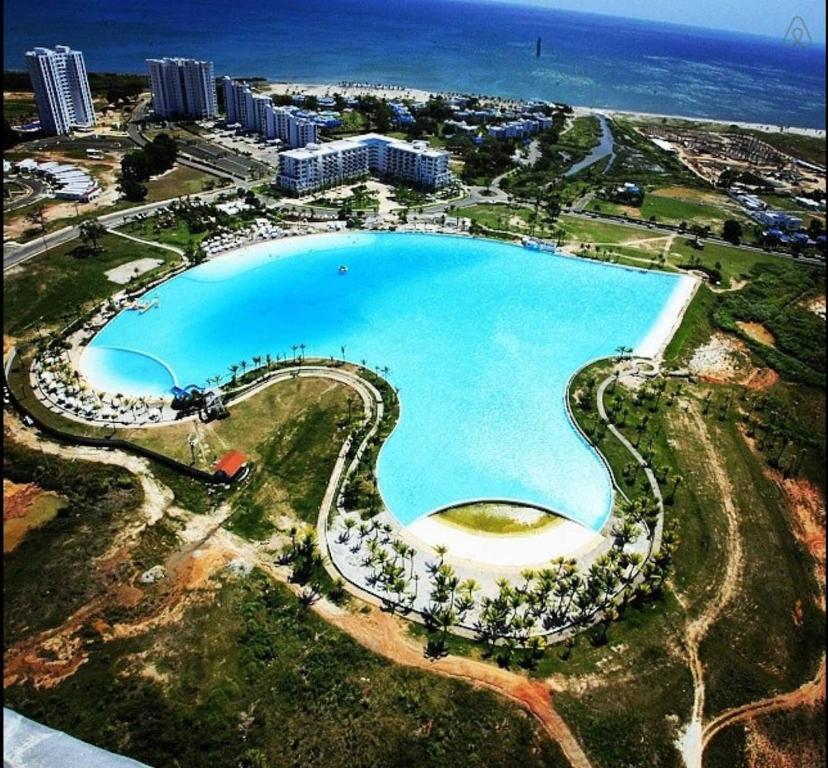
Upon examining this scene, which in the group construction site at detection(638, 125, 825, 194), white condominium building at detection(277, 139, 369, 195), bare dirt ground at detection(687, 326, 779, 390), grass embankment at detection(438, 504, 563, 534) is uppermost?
white condominium building at detection(277, 139, 369, 195)

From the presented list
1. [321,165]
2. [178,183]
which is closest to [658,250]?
[321,165]

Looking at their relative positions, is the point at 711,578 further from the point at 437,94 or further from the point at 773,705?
the point at 437,94

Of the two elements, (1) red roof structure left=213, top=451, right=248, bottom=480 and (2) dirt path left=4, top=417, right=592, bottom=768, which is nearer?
(2) dirt path left=4, top=417, right=592, bottom=768

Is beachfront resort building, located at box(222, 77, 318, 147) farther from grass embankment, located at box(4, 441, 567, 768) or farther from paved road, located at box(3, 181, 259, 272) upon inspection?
grass embankment, located at box(4, 441, 567, 768)

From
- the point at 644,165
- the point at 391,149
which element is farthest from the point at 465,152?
the point at 644,165

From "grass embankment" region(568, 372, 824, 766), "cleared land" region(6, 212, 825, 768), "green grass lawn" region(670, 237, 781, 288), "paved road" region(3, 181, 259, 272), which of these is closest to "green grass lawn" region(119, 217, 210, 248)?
"paved road" region(3, 181, 259, 272)

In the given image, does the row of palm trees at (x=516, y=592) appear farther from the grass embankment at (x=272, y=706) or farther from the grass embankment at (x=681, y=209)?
the grass embankment at (x=681, y=209)

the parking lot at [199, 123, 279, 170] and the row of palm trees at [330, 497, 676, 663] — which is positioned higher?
the row of palm trees at [330, 497, 676, 663]
